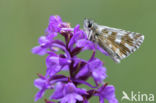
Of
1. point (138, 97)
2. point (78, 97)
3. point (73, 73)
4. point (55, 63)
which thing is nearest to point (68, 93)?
point (78, 97)

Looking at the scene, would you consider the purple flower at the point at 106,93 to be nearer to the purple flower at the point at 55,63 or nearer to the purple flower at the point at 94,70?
the purple flower at the point at 94,70

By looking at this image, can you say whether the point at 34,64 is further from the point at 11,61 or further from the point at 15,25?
the point at 15,25

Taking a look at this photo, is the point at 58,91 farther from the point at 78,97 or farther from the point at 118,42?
the point at 118,42

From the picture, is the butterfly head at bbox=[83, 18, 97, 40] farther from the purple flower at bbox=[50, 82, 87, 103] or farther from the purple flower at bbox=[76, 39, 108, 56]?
the purple flower at bbox=[50, 82, 87, 103]

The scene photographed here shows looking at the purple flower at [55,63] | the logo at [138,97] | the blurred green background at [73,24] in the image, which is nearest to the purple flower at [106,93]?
the purple flower at [55,63]

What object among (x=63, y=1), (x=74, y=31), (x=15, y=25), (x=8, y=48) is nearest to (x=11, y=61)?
(x=8, y=48)

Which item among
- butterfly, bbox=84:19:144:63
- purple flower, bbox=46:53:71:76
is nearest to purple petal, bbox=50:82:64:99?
purple flower, bbox=46:53:71:76
